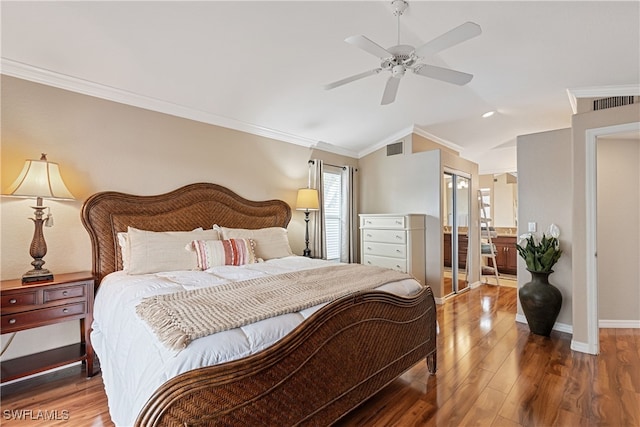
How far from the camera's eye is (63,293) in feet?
7.37

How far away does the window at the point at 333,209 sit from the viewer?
4.98 meters

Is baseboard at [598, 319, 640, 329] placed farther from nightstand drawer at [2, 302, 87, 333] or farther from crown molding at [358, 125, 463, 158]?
nightstand drawer at [2, 302, 87, 333]

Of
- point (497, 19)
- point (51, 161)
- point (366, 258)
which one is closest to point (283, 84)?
point (497, 19)

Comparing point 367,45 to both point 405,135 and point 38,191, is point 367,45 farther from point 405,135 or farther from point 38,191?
point 405,135

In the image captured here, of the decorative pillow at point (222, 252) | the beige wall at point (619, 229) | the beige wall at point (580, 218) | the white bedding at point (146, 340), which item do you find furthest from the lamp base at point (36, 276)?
the beige wall at point (619, 229)

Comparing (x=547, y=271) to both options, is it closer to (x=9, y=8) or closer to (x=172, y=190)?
(x=172, y=190)

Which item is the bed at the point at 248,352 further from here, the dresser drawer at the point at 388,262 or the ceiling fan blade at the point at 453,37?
the dresser drawer at the point at 388,262

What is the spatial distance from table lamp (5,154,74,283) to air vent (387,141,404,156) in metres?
4.33

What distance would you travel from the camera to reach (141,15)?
2.12m

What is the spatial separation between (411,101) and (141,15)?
10.2 feet

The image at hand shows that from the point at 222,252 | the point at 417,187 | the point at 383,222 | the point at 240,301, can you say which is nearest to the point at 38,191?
the point at 222,252

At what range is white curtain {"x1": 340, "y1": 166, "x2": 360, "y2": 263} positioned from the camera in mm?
5133

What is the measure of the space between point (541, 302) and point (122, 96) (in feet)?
15.7

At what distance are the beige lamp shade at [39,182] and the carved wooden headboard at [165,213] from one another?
31 cm
